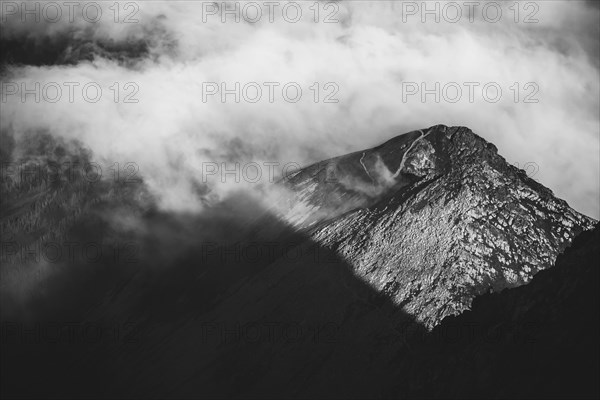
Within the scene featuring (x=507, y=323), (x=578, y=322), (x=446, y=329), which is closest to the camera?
(x=578, y=322)

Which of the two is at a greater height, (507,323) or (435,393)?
(507,323)

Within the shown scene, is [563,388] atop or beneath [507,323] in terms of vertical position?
beneath

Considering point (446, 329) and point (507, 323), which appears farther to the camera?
point (446, 329)

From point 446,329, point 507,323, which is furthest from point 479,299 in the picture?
point 507,323

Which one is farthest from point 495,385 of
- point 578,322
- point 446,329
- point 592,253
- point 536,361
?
point 446,329

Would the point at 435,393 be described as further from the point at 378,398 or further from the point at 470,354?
the point at 378,398

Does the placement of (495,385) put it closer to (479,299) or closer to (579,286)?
(579,286)

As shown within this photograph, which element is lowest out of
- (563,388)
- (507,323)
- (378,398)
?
(378,398)

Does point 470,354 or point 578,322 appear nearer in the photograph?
point 578,322

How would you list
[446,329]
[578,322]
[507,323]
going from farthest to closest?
[446,329]
[507,323]
[578,322]
